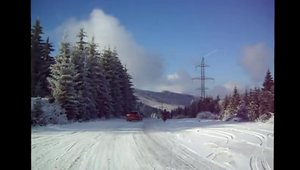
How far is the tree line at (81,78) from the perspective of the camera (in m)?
3.22

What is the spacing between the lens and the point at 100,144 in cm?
317

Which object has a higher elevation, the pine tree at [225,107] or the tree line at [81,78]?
the tree line at [81,78]

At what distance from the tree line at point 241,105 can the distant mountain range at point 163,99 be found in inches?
2.0

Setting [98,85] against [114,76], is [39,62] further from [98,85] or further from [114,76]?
[114,76]

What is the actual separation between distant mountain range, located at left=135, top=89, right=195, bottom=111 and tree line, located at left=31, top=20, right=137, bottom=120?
10cm

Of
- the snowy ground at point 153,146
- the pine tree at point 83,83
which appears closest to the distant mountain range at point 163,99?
the snowy ground at point 153,146

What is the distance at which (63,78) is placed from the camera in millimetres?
3256

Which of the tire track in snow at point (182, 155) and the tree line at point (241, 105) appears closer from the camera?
the tire track in snow at point (182, 155)

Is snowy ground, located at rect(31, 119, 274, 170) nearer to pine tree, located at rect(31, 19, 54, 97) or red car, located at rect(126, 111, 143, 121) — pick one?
red car, located at rect(126, 111, 143, 121)

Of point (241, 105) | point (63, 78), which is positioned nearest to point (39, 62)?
point (63, 78)

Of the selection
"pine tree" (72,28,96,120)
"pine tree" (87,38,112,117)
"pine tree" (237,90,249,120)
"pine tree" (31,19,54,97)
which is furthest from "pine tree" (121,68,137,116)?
"pine tree" (237,90,249,120)

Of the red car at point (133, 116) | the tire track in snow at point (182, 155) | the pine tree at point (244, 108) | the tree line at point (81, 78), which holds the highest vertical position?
the tree line at point (81, 78)

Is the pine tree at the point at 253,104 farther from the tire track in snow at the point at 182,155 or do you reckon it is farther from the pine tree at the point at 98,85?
the pine tree at the point at 98,85
